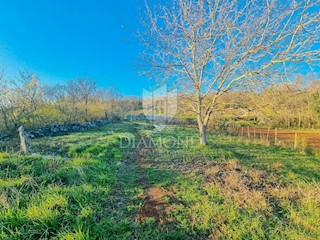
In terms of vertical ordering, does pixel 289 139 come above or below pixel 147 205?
below

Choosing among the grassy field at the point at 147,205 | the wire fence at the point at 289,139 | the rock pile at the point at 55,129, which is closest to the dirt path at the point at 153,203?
the grassy field at the point at 147,205

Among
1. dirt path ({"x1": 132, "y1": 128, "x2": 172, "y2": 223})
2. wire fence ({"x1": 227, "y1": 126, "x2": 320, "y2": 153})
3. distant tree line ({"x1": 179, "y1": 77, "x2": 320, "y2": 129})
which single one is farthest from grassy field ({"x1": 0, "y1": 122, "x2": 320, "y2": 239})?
wire fence ({"x1": 227, "y1": 126, "x2": 320, "y2": 153})

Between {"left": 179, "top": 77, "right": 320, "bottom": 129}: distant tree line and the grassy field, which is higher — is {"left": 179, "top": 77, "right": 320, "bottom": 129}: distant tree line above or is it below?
above

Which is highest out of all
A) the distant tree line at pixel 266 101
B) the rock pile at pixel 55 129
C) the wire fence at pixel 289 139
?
the distant tree line at pixel 266 101

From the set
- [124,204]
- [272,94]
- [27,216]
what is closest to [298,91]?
[272,94]

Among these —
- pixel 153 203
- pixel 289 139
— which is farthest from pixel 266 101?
pixel 289 139

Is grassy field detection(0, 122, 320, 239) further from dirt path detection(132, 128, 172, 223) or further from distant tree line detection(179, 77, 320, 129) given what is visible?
distant tree line detection(179, 77, 320, 129)

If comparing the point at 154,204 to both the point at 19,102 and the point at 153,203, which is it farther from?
the point at 19,102

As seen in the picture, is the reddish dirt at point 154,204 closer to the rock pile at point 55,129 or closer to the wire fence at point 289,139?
the wire fence at point 289,139

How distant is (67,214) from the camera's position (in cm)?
402

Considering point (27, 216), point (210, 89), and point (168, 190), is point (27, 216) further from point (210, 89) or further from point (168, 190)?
point (210, 89)

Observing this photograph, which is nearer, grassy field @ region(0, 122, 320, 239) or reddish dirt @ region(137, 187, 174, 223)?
grassy field @ region(0, 122, 320, 239)

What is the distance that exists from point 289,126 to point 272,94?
3365cm

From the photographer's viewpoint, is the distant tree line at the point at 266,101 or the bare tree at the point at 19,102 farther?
the bare tree at the point at 19,102
